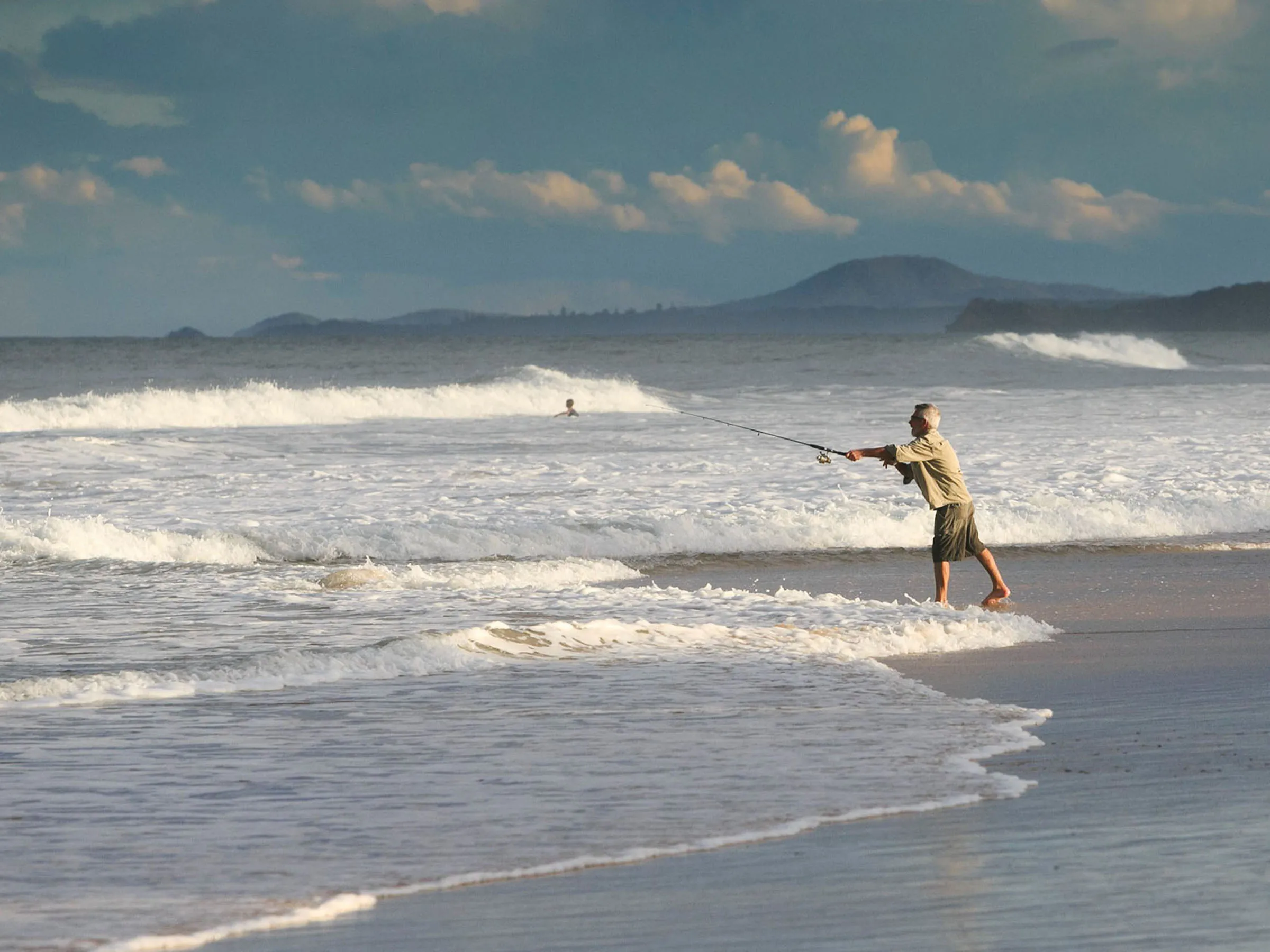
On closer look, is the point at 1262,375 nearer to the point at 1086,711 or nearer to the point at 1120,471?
the point at 1120,471

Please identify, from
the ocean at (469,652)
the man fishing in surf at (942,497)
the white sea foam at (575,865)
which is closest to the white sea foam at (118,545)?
the ocean at (469,652)

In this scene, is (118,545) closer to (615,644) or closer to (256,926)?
(615,644)

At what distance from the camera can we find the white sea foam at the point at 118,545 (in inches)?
486

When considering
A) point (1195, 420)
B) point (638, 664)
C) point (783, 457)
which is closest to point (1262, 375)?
point (1195, 420)

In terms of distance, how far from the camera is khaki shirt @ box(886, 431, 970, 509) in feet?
33.3

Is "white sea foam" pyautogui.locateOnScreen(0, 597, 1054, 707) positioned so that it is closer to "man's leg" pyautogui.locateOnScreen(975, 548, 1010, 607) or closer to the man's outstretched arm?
"man's leg" pyautogui.locateOnScreen(975, 548, 1010, 607)

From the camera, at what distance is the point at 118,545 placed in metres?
12.7

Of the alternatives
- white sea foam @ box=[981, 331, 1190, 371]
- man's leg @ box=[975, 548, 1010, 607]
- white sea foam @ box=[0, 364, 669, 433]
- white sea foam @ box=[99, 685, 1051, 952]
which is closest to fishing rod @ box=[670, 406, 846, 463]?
man's leg @ box=[975, 548, 1010, 607]

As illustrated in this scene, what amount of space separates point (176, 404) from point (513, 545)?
2574 cm

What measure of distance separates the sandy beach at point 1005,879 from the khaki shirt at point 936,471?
11.7 feet

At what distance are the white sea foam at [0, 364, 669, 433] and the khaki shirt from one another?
2549cm

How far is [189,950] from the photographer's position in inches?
148

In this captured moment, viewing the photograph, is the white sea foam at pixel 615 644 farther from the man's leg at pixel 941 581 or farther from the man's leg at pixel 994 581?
the man's leg at pixel 994 581

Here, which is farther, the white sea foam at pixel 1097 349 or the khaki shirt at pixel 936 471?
the white sea foam at pixel 1097 349
